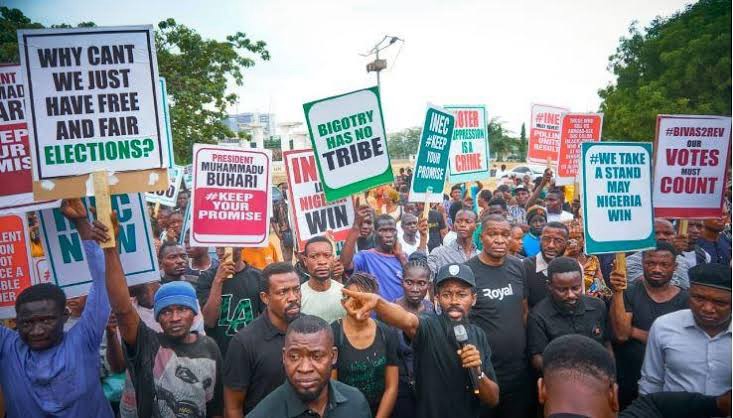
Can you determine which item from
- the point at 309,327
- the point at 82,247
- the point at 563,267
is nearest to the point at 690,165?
the point at 563,267

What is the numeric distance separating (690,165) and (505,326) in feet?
8.82

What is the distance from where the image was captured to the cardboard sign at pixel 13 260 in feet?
14.6

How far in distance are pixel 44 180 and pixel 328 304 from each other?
2.22 meters

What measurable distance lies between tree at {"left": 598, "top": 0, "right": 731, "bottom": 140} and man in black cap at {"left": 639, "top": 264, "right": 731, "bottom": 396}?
75.2ft

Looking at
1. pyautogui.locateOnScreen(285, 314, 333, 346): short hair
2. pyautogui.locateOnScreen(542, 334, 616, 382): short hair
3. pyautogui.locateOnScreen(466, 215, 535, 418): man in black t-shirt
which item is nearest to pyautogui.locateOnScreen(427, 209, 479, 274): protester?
pyautogui.locateOnScreen(466, 215, 535, 418): man in black t-shirt

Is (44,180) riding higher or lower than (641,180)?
higher

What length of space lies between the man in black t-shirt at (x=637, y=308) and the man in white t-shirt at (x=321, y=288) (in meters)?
2.13

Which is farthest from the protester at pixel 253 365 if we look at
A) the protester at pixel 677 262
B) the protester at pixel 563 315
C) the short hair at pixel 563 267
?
the protester at pixel 677 262

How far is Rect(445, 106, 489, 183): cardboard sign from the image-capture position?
8352mm

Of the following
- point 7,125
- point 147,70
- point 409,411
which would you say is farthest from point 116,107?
point 409,411

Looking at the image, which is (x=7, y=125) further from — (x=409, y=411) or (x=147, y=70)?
(x=409, y=411)

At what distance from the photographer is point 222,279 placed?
14.8 ft

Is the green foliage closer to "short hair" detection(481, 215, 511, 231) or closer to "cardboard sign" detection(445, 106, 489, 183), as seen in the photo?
"cardboard sign" detection(445, 106, 489, 183)

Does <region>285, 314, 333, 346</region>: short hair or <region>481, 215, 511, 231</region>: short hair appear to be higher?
<region>481, 215, 511, 231</region>: short hair
